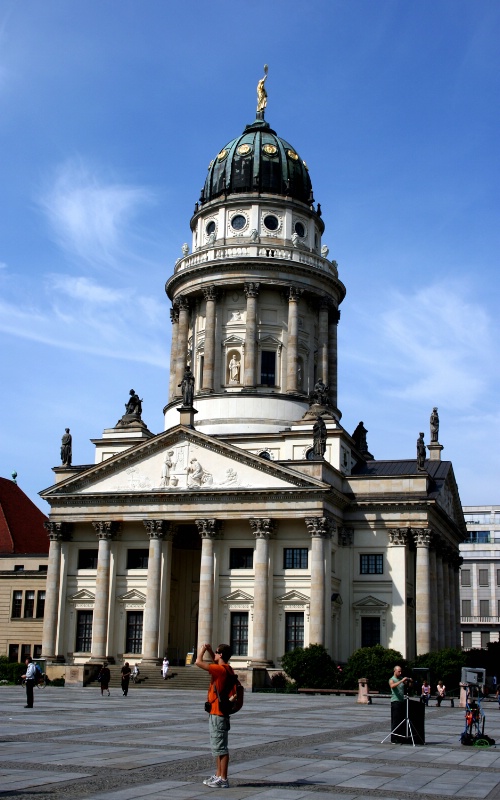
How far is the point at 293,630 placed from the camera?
6350 centimetres

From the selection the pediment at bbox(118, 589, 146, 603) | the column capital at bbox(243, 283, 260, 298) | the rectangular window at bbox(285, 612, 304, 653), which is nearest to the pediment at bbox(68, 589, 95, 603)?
the pediment at bbox(118, 589, 146, 603)

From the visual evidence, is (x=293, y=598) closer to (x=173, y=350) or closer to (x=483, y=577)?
(x=173, y=350)

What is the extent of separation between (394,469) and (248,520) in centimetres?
1490

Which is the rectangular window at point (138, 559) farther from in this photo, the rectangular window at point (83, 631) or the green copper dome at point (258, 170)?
the green copper dome at point (258, 170)

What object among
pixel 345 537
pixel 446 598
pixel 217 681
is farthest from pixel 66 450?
pixel 217 681

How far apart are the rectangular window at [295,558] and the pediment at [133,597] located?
973 cm

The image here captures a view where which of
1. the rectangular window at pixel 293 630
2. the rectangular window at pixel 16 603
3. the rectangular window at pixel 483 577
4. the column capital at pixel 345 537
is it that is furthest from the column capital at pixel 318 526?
the rectangular window at pixel 483 577

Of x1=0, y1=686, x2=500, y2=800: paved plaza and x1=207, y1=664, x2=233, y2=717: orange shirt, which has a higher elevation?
x1=207, y1=664, x2=233, y2=717: orange shirt

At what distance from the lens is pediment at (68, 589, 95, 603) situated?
67.4 metres

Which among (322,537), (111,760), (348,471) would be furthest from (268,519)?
(111,760)

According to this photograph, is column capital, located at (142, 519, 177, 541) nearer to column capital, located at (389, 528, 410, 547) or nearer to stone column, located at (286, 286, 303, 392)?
column capital, located at (389, 528, 410, 547)

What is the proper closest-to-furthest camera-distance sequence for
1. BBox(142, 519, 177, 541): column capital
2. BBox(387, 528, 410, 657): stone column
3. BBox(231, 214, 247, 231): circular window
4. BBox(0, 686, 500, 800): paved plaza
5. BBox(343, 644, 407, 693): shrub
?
1. BBox(0, 686, 500, 800): paved plaza
2. BBox(343, 644, 407, 693): shrub
3. BBox(142, 519, 177, 541): column capital
4. BBox(387, 528, 410, 657): stone column
5. BBox(231, 214, 247, 231): circular window

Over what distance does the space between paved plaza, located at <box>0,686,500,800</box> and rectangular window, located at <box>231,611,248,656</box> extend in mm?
27647

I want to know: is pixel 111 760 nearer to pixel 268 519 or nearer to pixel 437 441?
pixel 268 519
